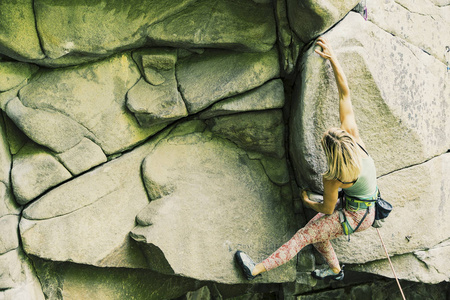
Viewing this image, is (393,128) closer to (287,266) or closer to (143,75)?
(287,266)

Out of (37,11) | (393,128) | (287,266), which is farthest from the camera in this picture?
(287,266)

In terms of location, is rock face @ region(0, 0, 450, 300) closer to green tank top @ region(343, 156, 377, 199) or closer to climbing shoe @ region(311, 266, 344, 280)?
climbing shoe @ region(311, 266, 344, 280)

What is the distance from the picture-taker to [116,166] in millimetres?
3395

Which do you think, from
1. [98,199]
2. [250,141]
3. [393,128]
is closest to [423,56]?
[393,128]

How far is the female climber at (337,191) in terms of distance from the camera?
2.68 meters

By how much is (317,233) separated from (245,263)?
0.59 meters


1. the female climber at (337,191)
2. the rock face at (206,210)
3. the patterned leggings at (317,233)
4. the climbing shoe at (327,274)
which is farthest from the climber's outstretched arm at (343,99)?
the climbing shoe at (327,274)

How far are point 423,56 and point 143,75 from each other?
86.0 inches

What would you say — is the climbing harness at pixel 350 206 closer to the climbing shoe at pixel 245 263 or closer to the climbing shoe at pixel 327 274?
the climbing shoe at pixel 327 274

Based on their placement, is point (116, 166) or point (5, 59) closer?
point (5, 59)

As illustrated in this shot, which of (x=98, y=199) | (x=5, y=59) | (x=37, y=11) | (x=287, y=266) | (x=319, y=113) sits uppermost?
(x=37, y=11)

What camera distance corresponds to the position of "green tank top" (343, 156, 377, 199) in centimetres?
279

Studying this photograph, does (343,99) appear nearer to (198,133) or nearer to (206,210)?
(198,133)

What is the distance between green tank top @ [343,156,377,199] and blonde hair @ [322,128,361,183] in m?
0.09
